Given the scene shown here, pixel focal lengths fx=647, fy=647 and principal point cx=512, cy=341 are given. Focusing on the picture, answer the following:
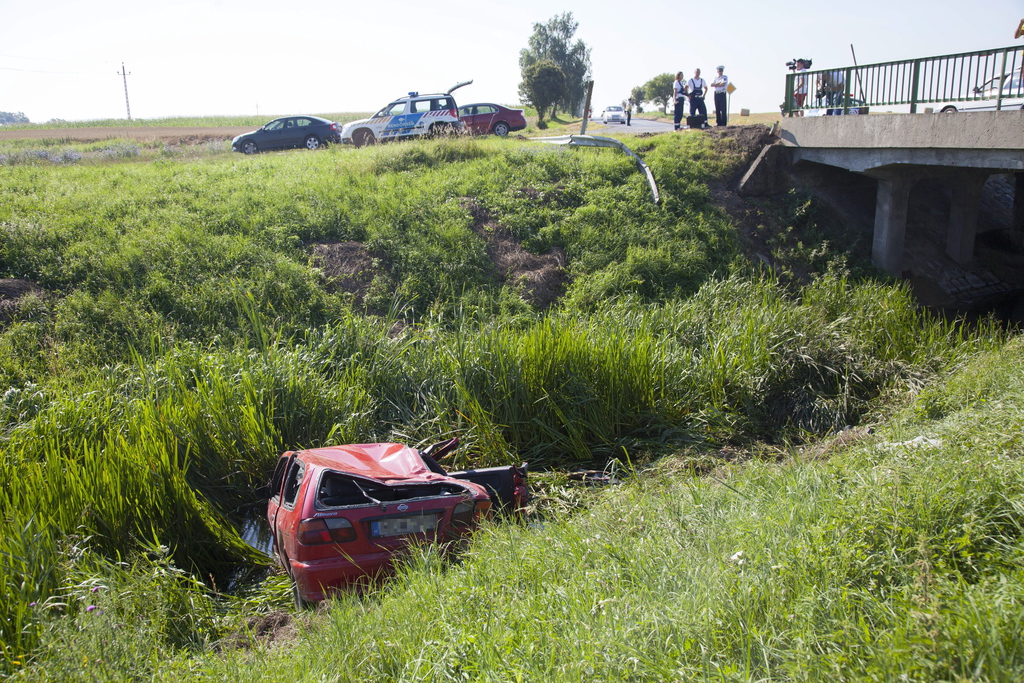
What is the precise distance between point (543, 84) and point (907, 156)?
25.0 meters

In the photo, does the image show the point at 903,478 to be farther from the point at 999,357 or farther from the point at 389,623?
the point at 999,357

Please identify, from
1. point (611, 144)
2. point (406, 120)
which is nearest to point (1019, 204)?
point (611, 144)

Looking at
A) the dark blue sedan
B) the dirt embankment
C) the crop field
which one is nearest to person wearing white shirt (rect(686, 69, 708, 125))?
the crop field

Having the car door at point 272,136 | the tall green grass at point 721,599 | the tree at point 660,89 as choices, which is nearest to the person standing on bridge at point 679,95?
the car door at point 272,136

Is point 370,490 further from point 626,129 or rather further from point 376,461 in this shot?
point 626,129

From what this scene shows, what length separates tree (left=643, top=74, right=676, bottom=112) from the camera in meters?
72.1

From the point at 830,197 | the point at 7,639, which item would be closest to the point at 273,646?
the point at 7,639

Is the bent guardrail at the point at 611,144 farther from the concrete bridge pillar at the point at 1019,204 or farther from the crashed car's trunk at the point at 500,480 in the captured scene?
the crashed car's trunk at the point at 500,480

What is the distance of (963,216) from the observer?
617 inches

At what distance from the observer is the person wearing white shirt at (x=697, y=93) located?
63.2 ft

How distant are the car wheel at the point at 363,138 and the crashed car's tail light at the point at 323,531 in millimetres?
19411

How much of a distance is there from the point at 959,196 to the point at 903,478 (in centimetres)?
1541

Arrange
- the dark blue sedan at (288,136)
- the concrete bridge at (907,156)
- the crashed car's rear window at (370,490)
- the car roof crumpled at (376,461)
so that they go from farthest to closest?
the dark blue sedan at (288,136)
the concrete bridge at (907,156)
the car roof crumpled at (376,461)
the crashed car's rear window at (370,490)

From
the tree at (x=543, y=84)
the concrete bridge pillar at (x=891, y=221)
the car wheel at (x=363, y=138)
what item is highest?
the tree at (x=543, y=84)
